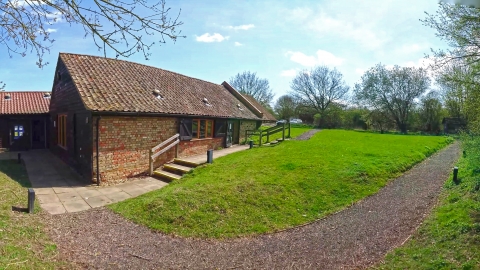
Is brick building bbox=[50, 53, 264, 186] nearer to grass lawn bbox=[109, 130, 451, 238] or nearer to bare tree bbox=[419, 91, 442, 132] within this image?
grass lawn bbox=[109, 130, 451, 238]

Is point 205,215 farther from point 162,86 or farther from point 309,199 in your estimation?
point 162,86

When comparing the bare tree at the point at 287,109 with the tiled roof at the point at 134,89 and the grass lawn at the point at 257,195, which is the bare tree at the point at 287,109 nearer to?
the tiled roof at the point at 134,89

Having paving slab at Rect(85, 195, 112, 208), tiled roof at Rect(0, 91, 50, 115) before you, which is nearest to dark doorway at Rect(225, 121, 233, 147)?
paving slab at Rect(85, 195, 112, 208)

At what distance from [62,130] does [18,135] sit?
708 cm

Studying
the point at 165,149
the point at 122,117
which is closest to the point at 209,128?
the point at 165,149

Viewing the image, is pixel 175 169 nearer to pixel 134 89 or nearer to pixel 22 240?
pixel 134 89

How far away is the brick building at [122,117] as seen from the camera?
1065 cm

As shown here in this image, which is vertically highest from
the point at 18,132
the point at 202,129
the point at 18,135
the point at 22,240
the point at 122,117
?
the point at 122,117

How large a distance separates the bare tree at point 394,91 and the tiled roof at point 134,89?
35181mm

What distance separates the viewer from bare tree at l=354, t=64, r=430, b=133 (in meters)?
43.8

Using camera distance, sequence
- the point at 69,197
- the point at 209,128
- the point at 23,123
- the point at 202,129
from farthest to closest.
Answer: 1. the point at 23,123
2. the point at 209,128
3. the point at 202,129
4. the point at 69,197

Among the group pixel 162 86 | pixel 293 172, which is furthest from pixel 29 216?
pixel 162 86

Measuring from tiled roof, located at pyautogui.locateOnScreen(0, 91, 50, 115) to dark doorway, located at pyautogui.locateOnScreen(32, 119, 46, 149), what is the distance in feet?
3.03

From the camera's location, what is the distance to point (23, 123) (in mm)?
19328
